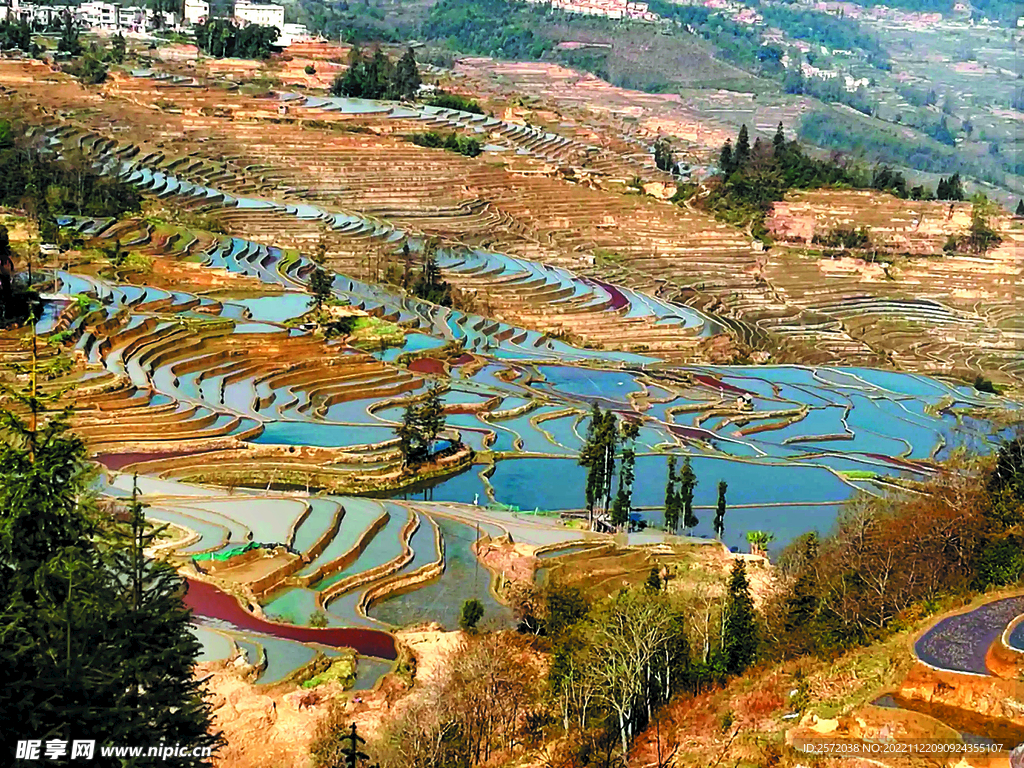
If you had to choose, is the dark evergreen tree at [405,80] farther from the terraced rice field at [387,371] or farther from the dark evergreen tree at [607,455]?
the dark evergreen tree at [607,455]

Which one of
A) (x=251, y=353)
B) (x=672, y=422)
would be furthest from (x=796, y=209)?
(x=251, y=353)


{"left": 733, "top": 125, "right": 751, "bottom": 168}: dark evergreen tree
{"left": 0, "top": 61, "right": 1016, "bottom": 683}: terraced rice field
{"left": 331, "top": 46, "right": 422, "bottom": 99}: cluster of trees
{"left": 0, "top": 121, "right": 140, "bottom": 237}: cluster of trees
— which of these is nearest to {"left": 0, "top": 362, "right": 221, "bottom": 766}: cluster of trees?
{"left": 0, "top": 61, "right": 1016, "bottom": 683}: terraced rice field

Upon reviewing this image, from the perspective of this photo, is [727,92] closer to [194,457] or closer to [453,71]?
[453,71]

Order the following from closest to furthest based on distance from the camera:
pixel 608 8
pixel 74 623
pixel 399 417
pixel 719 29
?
pixel 74 623 → pixel 399 417 → pixel 608 8 → pixel 719 29

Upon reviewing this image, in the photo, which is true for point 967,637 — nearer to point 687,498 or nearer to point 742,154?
point 687,498

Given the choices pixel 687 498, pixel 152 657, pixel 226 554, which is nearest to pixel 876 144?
pixel 687 498

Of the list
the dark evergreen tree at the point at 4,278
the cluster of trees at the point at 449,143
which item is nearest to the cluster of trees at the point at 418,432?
the dark evergreen tree at the point at 4,278
